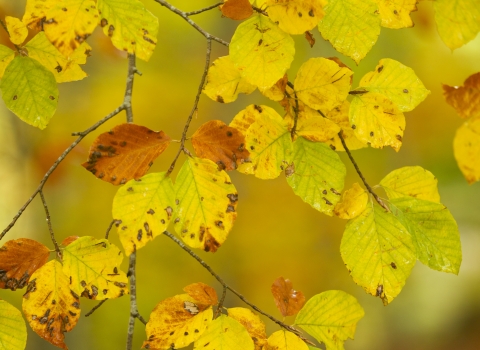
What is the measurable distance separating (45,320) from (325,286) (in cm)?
496

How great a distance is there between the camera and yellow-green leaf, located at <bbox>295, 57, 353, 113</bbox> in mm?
532

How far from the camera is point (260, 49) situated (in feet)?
1.65

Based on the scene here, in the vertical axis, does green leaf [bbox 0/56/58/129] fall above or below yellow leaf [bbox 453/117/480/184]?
below

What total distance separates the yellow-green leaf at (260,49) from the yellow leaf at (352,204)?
0.17m

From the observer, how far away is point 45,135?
3662 millimetres

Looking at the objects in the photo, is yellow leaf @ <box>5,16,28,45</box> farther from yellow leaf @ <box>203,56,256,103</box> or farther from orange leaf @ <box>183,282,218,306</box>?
orange leaf @ <box>183,282,218,306</box>

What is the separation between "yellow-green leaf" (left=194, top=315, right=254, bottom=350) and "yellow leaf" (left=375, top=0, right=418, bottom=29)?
383 millimetres

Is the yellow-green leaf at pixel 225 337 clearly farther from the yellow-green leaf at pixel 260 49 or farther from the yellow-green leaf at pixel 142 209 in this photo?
the yellow-green leaf at pixel 260 49

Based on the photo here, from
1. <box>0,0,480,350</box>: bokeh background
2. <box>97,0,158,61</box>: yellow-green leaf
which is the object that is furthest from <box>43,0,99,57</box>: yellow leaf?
<box>0,0,480,350</box>: bokeh background

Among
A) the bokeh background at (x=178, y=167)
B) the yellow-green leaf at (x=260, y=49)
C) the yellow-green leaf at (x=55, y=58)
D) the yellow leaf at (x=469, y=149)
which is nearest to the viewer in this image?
the yellow leaf at (x=469, y=149)

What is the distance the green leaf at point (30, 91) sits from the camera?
1.95 ft

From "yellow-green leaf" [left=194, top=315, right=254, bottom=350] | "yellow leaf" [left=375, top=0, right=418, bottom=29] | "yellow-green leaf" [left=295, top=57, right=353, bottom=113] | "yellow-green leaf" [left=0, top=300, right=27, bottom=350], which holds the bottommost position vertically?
"yellow-green leaf" [left=0, top=300, right=27, bottom=350]

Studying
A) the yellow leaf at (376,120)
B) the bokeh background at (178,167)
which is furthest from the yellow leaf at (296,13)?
the bokeh background at (178,167)

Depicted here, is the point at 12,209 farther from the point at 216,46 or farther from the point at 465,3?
the point at 465,3
